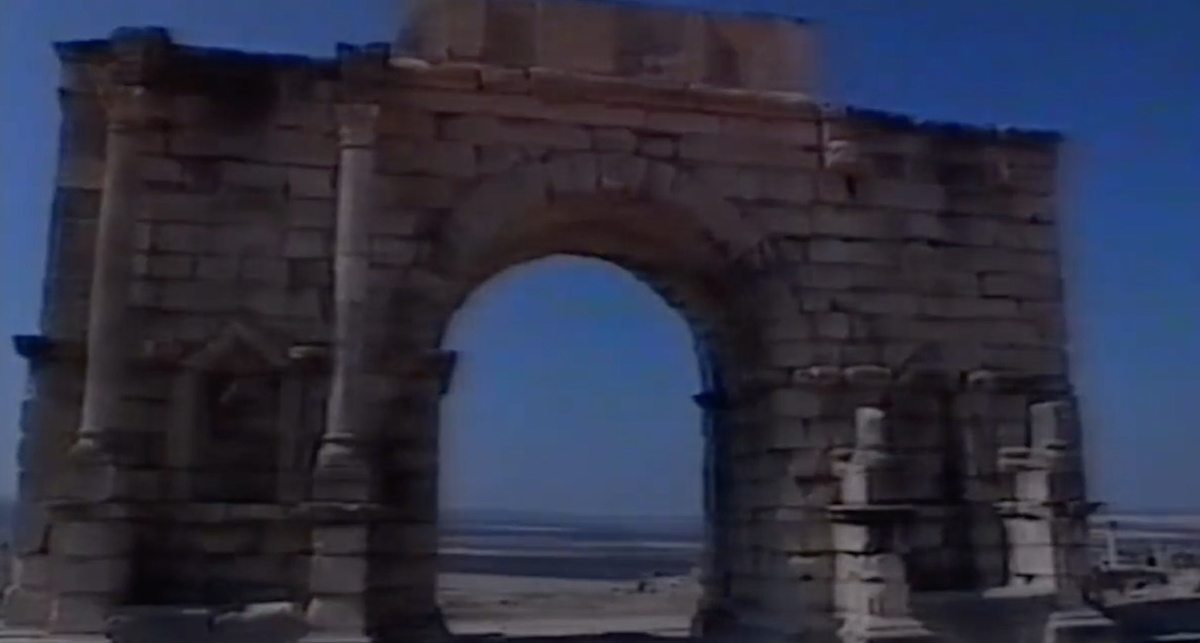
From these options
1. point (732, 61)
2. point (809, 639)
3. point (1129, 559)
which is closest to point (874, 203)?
point (732, 61)

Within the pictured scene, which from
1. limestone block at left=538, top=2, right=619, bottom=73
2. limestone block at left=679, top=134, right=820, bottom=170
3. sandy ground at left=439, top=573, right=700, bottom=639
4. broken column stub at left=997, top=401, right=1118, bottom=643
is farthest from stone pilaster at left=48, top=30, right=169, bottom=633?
broken column stub at left=997, top=401, right=1118, bottom=643

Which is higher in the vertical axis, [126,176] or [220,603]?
[126,176]

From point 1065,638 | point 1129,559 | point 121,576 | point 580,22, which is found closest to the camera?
point 121,576

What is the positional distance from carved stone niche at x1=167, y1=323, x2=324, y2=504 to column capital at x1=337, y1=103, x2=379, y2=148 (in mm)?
1489

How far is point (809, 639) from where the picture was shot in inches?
354

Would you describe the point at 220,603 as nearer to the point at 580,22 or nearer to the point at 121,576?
the point at 121,576

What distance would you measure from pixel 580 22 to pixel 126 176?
141 inches

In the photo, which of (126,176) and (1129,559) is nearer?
(126,176)

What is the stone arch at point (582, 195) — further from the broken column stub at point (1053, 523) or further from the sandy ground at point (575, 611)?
the sandy ground at point (575, 611)

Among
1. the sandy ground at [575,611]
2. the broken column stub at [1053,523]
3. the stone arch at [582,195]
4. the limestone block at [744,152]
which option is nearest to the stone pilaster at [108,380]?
the stone arch at [582,195]

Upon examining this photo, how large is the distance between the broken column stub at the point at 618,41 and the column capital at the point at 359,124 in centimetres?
95

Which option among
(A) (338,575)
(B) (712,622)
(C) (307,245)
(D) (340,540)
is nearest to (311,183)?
(C) (307,245)

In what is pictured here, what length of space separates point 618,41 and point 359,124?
228 centimetres

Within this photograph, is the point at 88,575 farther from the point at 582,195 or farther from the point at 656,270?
the point at 656,270
